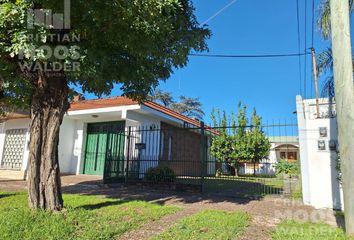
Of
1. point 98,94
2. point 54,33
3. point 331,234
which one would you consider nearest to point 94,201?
point 98,94

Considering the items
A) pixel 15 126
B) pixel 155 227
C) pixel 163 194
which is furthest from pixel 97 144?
pixel 155 227

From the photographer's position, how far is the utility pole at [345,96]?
448cm

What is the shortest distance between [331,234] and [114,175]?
847 cm

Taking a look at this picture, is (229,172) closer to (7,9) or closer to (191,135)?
(191,135)

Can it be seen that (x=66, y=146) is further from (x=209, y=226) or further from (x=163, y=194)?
(x=209, y=226)

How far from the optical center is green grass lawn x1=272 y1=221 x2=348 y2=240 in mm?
4570

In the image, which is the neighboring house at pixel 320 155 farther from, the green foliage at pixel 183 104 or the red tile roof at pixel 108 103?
the green foliage at pixel 183 104

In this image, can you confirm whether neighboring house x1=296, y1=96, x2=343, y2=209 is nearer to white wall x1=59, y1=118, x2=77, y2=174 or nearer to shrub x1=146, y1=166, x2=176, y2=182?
shrub x1=146, y1=166, x2=176, y2=182

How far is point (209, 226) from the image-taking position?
201 inches

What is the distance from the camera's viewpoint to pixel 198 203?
7645 millimetres

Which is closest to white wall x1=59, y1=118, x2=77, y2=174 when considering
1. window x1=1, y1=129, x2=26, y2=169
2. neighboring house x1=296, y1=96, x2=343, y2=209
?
window x1=1, y1=129, x2=26, y2=169

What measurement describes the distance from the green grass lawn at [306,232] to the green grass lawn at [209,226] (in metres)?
0.67

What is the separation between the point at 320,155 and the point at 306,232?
2.98 m

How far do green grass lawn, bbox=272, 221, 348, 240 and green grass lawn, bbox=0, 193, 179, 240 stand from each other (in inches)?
94.6
